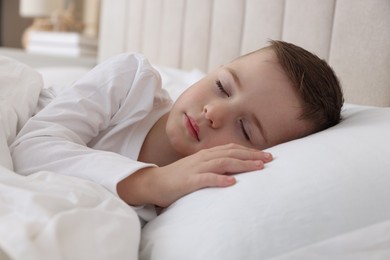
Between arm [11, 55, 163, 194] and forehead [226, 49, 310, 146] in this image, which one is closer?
arm [11, 55, 163, 194]

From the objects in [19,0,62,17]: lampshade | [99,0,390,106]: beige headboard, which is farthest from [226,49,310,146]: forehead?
[19,0,62,17]: lampshade

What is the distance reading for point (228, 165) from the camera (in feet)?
2.65

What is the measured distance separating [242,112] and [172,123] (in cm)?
14

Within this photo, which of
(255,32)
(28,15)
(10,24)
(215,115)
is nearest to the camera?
(215,115)

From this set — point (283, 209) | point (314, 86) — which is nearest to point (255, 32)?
point (314, 86)

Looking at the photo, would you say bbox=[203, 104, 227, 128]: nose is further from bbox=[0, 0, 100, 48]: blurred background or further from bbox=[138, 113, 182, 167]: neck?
bbox=[0, 0, 100, 48]: blurred background

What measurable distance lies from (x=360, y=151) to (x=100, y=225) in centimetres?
39

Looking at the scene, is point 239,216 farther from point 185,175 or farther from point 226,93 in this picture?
point 226,93

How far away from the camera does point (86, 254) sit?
2.01ft

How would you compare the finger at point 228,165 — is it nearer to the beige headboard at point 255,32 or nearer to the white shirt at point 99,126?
the white shirt at point 99,126

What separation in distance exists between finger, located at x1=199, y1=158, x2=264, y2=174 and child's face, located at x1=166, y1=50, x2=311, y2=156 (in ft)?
0.56

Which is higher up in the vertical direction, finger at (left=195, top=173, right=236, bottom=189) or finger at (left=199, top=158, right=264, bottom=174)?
finger at (left=199, top=158, right=264, bottom=174)

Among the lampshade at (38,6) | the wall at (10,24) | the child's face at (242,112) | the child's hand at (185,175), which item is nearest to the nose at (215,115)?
the child's face at (242,112)

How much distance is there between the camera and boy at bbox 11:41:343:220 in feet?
2.71
